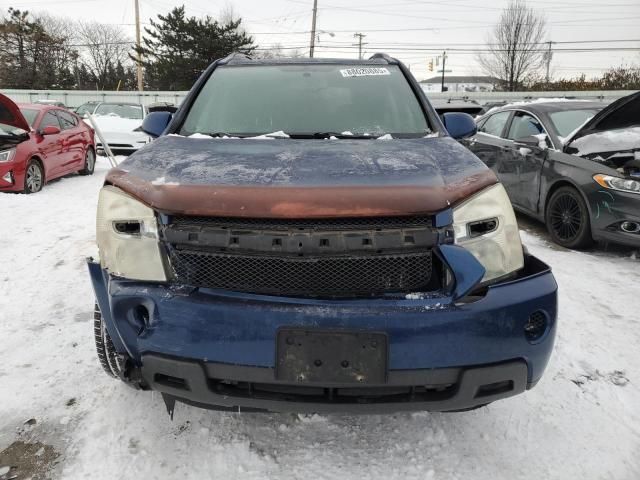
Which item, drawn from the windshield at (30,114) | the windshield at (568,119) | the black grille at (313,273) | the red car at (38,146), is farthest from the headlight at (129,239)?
the windshield at (30,114)

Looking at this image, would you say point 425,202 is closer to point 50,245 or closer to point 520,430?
point 520,430

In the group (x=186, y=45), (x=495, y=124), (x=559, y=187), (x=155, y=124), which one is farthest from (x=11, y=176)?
(x=186, y=45)

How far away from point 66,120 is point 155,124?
810 centimetres

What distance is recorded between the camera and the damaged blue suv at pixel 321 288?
66.4 inches

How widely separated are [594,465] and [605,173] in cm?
350

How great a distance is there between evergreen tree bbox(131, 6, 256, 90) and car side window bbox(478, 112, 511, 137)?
37.6m

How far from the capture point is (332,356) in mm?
1677

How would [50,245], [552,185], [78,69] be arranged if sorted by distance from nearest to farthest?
1. [50,245]
2. [552,185]
3. [78,69]

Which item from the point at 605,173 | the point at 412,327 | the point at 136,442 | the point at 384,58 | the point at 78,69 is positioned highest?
the point at 78,69

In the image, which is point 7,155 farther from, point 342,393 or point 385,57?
point 342,393

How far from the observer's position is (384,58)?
12.1ft

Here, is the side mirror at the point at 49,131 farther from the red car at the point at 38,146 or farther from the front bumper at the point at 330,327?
the front bumper at the point at 330,327

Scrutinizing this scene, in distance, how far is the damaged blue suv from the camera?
5.54ft

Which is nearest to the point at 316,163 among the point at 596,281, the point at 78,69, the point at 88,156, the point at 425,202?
the point at 425,202
